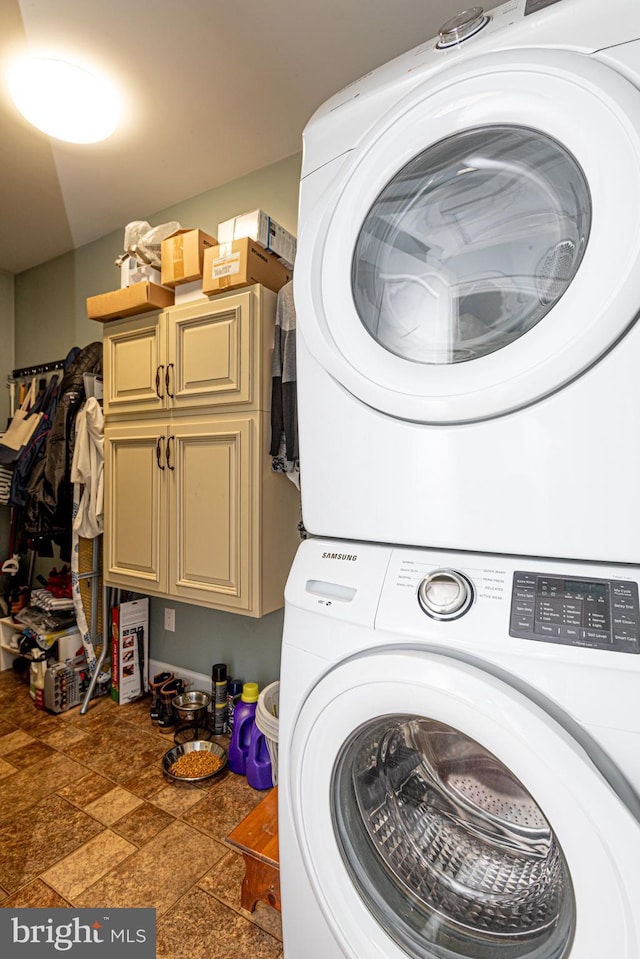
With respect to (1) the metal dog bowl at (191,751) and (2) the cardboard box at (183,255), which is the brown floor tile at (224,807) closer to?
(1) the metal dog bowl at (191,751)

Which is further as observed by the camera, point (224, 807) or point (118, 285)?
point (118, 285)

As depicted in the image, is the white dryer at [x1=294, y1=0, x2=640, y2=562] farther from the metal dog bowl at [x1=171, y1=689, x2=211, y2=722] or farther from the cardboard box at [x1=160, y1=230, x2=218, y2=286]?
the metal dog bowl at [x1=171, y1=689, x2=211, y2=722]

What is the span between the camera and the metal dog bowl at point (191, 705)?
2.14 meters

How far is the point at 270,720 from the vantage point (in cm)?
168

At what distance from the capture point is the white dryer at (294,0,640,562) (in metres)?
0.62

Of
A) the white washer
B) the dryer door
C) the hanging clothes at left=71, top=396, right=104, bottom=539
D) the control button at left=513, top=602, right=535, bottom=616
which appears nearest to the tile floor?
the white washer

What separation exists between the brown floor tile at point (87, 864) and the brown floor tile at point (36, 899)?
1 centimetres

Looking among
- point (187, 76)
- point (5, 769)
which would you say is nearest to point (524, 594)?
point (187, 76)

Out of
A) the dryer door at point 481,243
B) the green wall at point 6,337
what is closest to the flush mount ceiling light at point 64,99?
the dryer door at point 481,243

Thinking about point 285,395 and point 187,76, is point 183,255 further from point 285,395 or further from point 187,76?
point 285,395

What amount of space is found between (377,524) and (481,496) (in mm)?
185

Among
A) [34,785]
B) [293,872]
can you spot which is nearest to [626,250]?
[293,872]

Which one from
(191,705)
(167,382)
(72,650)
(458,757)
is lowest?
(191,705)

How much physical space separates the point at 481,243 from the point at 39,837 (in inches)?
82.1
